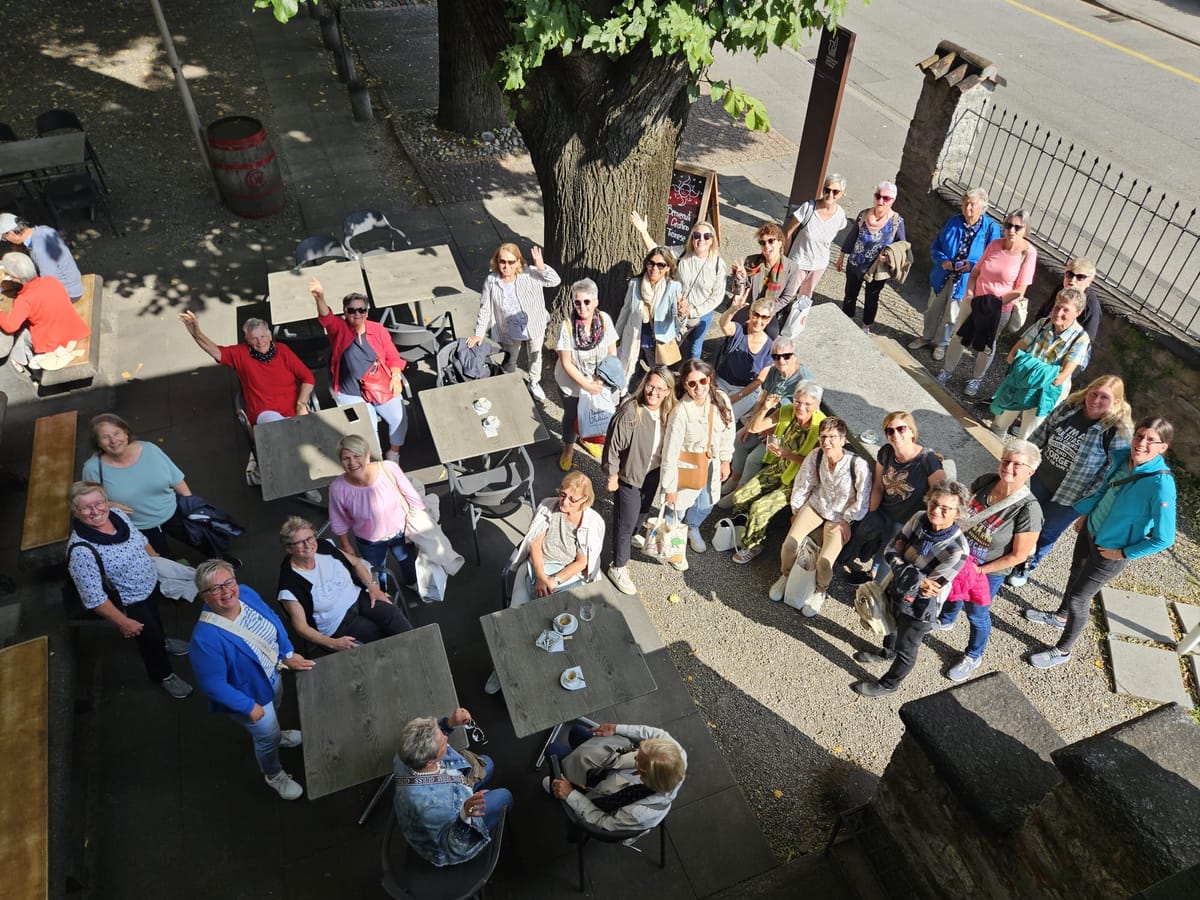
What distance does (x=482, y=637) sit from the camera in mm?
5992

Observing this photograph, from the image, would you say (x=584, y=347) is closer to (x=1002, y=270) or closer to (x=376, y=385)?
(x=376, y=385)

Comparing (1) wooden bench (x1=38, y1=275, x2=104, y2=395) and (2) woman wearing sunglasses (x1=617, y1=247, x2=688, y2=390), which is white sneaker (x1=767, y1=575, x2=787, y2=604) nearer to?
(2) woman wearing sunglasses (x1=617, y1=247, x2=688, y2=390)

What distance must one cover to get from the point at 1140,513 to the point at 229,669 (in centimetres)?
562

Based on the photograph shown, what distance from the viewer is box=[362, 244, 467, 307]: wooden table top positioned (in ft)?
25.4

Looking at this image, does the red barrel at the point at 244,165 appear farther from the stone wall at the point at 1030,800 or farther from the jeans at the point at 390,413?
the stone wall at the point at 1030,800

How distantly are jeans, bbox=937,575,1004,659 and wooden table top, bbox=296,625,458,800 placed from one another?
3336 mm

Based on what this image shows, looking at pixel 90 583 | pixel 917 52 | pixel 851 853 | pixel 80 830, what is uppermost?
pixel 917 52

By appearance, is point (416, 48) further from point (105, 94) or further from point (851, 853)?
point (851, 853)

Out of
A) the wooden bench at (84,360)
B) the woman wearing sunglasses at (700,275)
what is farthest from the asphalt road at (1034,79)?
the wooden bench at (84,360)

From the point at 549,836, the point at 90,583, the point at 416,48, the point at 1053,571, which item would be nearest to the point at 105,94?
the point at 416,48

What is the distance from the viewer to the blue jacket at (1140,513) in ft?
16.6

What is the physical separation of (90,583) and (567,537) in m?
2.86

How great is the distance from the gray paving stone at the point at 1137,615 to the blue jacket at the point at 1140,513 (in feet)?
3.93

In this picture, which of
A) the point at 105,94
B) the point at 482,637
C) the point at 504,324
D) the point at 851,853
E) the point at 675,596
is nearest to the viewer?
the point at 851,853
